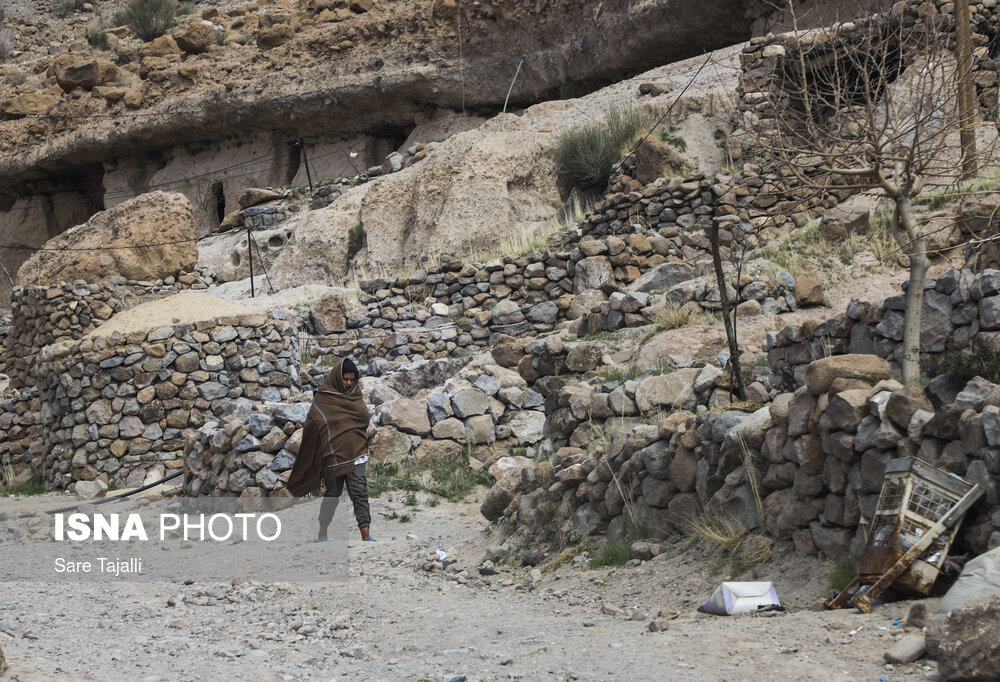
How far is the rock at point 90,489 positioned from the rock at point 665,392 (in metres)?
6.81

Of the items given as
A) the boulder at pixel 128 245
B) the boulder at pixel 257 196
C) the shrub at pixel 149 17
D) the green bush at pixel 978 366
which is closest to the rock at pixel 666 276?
the green bush at pixel 978 366

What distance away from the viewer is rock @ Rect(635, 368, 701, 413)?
28.8ft

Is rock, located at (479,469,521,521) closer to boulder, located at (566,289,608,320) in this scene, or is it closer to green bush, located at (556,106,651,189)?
boulder, located at (566,289,608,320)

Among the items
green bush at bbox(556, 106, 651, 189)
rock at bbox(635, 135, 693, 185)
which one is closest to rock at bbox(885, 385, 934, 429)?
rock at bbox(635, 135, 693, 185)

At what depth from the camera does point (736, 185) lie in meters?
15.6

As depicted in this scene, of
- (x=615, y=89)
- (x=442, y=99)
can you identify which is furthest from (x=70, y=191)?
(x=615, y=89)

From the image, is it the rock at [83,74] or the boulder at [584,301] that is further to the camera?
the rock at [83,74]

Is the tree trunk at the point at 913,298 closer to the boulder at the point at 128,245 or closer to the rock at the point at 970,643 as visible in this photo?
the rock at the point at 970,643

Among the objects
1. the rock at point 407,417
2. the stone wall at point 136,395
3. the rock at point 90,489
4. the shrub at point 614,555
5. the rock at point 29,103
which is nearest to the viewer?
the shrub at point 614,555

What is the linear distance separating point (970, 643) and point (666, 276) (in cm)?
1100

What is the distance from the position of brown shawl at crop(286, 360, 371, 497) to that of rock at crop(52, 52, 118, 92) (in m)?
25.7

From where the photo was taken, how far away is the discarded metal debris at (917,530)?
413cm

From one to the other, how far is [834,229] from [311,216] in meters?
12.2

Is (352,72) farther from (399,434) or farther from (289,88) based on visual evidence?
(399,434)
